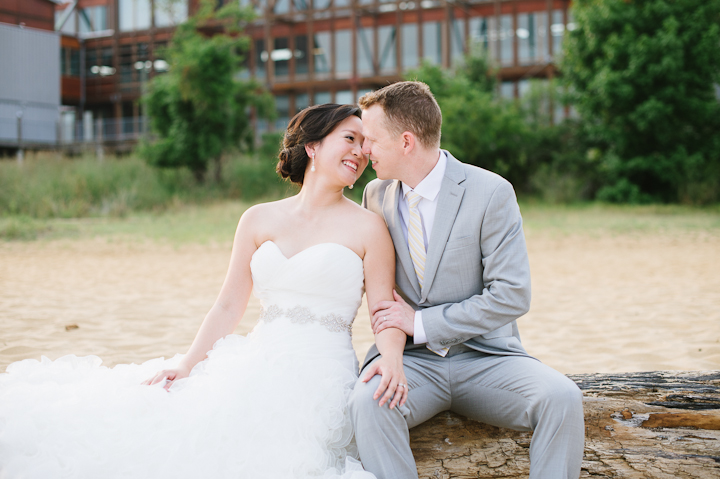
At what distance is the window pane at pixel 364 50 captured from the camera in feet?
117

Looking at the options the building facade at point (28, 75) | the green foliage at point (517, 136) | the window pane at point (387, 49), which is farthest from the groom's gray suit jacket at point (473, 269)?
the window pane at point (387, 49)

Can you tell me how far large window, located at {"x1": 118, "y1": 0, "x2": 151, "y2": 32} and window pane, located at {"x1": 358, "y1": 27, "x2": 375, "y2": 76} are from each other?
1299cm

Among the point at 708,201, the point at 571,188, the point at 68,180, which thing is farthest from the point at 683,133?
the point at 68,180

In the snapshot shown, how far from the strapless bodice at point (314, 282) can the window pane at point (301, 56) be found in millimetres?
34839

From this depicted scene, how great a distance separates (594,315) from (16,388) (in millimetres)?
6177

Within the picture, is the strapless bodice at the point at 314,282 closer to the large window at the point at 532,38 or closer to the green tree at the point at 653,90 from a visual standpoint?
the green tree at the point at 653,90

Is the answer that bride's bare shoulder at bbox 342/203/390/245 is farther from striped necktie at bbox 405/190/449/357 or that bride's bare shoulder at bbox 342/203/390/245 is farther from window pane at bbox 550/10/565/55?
window pane at bbox 550/10/565/55

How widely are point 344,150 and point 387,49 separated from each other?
33.5 metres

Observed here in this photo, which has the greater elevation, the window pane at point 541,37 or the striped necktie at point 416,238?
the window pane at point 541,37

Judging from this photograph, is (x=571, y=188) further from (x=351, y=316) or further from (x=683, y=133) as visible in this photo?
(x=351, y=316)

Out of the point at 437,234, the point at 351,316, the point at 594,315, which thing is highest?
the point at 437,234

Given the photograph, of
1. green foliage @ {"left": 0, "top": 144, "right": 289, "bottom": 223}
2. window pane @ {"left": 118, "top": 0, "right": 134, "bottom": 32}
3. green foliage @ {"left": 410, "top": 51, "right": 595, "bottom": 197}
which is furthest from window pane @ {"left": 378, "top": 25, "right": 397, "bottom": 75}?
window pane @ {"left": 118, "top": 0, "right": 134, "bottom": 32}

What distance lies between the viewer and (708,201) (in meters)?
22.8

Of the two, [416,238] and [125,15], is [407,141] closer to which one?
[416,238]
